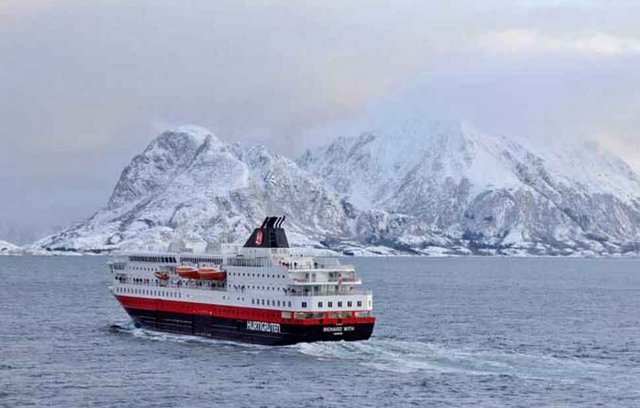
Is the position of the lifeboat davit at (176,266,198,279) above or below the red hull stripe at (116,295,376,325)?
above

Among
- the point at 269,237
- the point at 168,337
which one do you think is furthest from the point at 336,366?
the point at 168,337

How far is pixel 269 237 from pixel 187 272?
9.73 m

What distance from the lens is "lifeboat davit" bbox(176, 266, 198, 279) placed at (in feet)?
349

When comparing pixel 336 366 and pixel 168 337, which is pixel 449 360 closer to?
pixel 336 366

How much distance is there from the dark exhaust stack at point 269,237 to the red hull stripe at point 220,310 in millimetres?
7567

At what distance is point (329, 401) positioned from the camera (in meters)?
71.8

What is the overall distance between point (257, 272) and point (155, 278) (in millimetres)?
18430

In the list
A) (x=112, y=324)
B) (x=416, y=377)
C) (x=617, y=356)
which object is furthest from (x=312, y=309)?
(x=112, y=324)

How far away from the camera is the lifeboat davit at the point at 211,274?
341ft

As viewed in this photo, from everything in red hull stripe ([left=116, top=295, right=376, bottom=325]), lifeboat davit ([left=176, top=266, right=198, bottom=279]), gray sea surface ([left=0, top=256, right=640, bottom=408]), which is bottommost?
gray sea surface ([left=0, top=256, right=640, bottom=408])

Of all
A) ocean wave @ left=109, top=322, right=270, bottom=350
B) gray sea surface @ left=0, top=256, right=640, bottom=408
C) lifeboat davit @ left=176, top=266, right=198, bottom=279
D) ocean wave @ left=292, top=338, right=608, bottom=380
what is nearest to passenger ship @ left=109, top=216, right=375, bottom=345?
lifeboat davit @ left=176, top=266, right=198, bottom=279

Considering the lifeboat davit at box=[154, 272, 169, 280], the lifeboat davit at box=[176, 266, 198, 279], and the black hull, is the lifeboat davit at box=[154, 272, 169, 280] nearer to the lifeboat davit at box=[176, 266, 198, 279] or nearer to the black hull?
the lifeboat davit at box=[176, 266, 198, 279]

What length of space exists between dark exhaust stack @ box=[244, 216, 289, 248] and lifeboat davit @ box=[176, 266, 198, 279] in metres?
5.96

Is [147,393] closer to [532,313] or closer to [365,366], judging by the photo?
[365,366]
